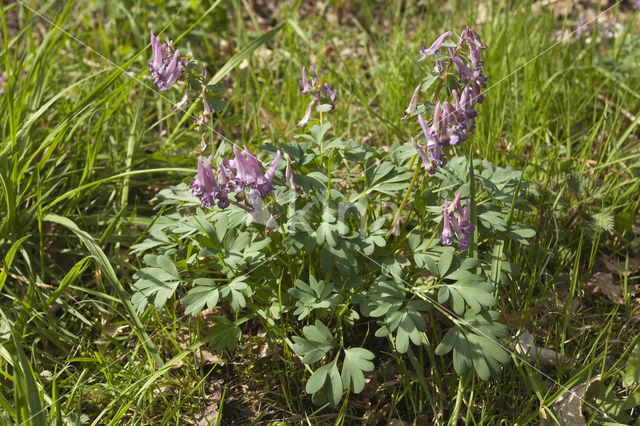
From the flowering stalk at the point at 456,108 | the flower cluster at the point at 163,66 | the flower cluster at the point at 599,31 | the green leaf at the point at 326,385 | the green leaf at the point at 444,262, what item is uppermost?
the flower cluster at the point at 163,66

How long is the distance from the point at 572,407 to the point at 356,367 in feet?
3.25

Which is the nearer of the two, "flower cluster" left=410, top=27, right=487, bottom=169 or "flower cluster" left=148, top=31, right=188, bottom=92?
"flower cluster" left=410, top=27, right=487, bottom=169

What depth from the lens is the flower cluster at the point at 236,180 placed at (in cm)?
196

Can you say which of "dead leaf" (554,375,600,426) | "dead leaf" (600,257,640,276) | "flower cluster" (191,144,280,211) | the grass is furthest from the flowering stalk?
"dead leaf" (600,257,640,276)

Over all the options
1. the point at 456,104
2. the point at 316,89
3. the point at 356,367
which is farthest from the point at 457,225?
the point at 316,89

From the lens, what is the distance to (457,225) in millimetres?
→ 2078

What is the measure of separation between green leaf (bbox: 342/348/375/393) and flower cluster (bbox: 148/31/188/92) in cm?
133

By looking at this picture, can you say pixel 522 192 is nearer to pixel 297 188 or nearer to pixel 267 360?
pixel 297 188

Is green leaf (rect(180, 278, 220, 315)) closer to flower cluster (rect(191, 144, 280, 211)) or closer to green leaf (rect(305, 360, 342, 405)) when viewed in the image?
flower cluster (rect(191, 144, 280, 211))

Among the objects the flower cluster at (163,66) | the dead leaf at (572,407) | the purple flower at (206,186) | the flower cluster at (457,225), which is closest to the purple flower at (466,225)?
the flower cluster at (457,225)

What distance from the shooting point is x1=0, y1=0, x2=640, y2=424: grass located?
230cm

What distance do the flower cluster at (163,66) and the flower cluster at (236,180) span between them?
439mm

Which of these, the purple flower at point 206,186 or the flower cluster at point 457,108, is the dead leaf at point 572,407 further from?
the purple flower at point 206,186

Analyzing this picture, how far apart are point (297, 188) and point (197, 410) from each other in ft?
3.52
